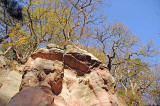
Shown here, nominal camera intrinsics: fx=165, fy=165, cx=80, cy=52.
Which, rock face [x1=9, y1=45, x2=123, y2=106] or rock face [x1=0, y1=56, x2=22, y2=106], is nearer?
rock face [x1=9, y1=45, x2=123, y2=106]

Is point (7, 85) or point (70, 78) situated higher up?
point (70, 78)

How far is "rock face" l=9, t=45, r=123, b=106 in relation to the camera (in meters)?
7.56

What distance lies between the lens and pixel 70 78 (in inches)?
344

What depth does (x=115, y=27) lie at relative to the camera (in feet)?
65.0

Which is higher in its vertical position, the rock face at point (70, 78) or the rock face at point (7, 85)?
the rock face at point (70, 78)

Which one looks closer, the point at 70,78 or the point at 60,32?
the point at 70,78

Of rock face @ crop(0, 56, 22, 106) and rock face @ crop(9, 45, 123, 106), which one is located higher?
rock face @ crop(9, 45, 123, 106)

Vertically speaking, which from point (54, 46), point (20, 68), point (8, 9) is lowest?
point (20, 68)

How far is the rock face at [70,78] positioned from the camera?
24.8 feet

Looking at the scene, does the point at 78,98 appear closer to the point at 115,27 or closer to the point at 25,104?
the point at 25,104

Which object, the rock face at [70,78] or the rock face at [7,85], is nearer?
the rock face at [70,78]

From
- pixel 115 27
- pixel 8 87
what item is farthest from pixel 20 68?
pixel 115 27

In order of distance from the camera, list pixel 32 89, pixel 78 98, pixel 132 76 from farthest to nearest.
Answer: pixel 132 76 < pixel 78 98 < pixel 32 89

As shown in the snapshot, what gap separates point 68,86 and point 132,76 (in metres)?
19.3
